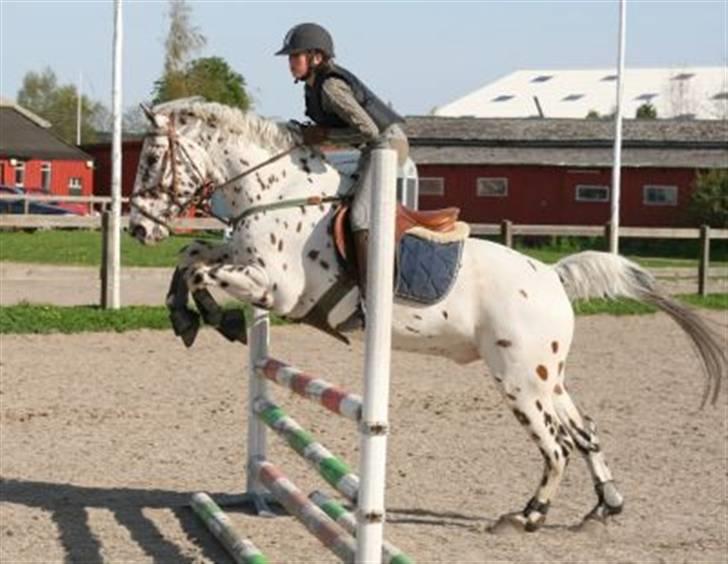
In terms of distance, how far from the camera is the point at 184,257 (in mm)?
6359

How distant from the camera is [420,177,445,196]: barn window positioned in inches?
1764

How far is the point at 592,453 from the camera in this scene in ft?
22.5

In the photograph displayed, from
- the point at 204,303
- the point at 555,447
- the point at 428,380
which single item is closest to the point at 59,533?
the point at 204,303

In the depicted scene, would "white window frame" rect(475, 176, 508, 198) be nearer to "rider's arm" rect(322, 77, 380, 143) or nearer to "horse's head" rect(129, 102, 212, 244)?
"horse's head" rect(129, 102, 212, 244)

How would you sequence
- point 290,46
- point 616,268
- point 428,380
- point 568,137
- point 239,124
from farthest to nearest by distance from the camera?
point 568,137 < point 428,380 < point 616,268 < point 239,124 < point 290,46

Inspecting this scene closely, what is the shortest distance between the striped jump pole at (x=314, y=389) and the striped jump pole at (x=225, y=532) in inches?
25.8

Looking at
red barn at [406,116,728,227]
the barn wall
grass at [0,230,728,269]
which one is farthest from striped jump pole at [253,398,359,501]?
the barn wall

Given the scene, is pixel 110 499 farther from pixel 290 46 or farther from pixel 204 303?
pixel 290 46

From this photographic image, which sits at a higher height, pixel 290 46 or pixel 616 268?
pixel 290 46

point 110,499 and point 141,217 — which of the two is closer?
point 141,217

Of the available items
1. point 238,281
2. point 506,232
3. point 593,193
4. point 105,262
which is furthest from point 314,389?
point 593,193

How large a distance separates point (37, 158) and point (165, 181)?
1834 inches

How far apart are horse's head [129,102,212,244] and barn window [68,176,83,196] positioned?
51.1 metres

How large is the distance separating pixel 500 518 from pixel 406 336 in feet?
3.63
